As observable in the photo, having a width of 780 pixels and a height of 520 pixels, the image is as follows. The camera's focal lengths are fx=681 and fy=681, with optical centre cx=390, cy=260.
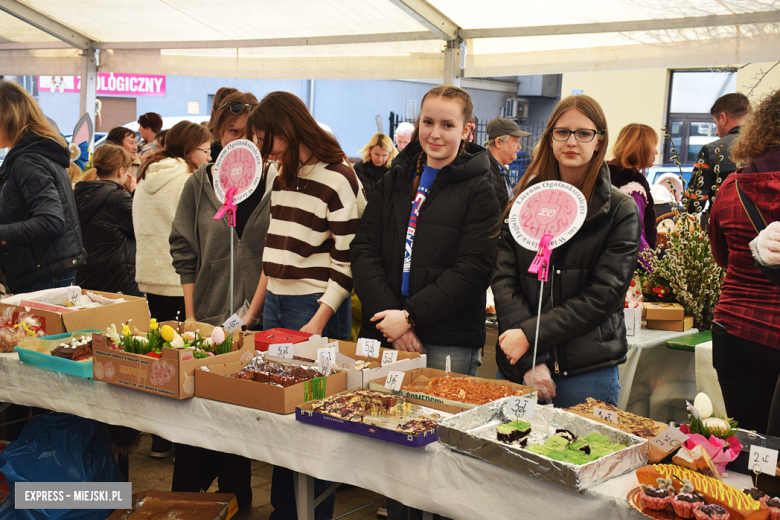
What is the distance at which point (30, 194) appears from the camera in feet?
9.80

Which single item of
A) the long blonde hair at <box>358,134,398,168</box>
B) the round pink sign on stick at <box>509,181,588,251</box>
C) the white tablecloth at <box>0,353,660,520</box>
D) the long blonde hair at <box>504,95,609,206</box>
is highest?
the long blonde hair at <box>358,134,398,168</box>

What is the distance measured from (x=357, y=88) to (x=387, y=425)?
15798mm

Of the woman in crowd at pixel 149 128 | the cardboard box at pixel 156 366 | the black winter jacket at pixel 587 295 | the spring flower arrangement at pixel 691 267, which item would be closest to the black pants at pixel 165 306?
the cardboard box at pixel 156 366

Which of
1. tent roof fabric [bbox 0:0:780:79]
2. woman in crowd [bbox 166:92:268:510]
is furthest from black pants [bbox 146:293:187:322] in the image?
tent roof fabric [bbox 0:0:780:79]

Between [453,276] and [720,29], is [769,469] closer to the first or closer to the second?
[453,276]

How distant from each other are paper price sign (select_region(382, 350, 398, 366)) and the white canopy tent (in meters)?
2.79

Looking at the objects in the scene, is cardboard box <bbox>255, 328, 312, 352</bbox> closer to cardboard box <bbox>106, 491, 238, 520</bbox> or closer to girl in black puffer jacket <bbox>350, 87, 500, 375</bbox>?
girl in black puffer jacket <bbox>350, 87, 500, 375</bbox>

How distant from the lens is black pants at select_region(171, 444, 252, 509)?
2.55 meters

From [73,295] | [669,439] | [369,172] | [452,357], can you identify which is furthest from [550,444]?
[369,172]

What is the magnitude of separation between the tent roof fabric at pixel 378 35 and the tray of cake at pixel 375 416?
10.1ft

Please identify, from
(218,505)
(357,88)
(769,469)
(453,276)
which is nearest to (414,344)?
(453,276)

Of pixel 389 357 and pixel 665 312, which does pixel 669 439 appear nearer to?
pixel 389 357

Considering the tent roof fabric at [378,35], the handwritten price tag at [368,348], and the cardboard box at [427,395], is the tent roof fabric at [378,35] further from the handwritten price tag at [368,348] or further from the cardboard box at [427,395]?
the cardboard box at [427,395]

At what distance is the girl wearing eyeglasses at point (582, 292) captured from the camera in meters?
1.99
